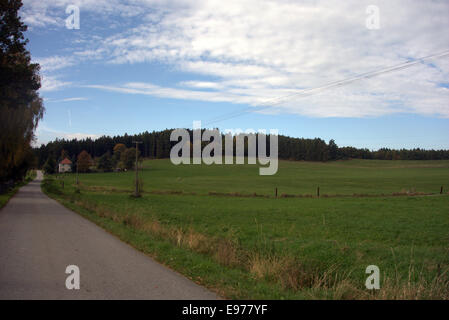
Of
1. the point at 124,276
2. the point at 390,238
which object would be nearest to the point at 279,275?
the point at 124,276

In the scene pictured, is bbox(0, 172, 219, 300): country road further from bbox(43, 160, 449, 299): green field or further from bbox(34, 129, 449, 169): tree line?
bbox(34, 129, 449, 169): tree line

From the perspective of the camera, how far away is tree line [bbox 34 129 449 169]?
120 meters

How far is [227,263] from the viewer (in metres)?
8.47

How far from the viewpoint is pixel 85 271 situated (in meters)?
7.31

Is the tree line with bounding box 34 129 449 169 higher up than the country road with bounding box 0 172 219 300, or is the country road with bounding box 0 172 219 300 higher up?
the tree line with bounding box 34 129 449 169

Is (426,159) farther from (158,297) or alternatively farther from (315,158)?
(158,297)

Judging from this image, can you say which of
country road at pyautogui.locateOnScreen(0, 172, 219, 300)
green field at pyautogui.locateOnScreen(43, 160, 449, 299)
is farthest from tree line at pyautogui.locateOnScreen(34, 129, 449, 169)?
country road at pyautogui.locateOnScreen(0, 172, 219, 300)

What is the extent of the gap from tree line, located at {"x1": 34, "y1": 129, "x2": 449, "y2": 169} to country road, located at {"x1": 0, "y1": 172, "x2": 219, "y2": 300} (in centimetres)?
10315

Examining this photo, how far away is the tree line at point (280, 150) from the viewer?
11965cm

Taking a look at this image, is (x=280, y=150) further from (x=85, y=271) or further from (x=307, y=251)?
(x=85, y=271)

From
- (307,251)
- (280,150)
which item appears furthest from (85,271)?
(280,150)

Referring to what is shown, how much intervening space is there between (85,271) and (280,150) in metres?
119

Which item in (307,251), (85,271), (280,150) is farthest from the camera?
(280,150)

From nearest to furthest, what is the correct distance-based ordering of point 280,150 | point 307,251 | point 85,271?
point 85,271 → point 307,251 → point 280,150
